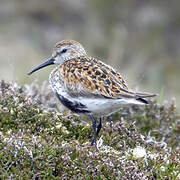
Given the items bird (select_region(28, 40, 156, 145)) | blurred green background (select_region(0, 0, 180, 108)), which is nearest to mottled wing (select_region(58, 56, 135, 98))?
bird (select_region(28, 40, 156, 145))

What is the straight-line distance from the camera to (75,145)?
6.19 metres

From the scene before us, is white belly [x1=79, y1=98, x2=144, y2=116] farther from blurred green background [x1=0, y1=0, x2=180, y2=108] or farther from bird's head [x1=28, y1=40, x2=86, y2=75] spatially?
blurred green background [x1=0, y1=0, x2=180, y2=108]

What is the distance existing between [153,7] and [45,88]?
10755 mm

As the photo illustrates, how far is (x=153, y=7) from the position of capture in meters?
19.2

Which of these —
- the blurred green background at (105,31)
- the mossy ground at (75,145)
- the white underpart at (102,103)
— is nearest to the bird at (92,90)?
the white underpart at (102,103)

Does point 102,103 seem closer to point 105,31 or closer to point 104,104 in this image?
point 104,104

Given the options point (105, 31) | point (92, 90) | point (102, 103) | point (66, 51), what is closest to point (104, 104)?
point (102, 103)

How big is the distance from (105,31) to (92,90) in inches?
477

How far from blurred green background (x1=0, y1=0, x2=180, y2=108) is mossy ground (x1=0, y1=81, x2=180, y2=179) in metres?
8.27

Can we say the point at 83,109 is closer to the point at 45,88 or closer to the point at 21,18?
the point at 45,88

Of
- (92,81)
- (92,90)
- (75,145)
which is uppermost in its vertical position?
(92,81)

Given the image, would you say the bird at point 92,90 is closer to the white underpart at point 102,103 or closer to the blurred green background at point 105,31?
the white underpart at point 102,103

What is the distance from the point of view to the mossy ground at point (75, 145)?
5.68m

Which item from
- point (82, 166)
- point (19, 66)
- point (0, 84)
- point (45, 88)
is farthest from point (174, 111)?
point (19, 66)
